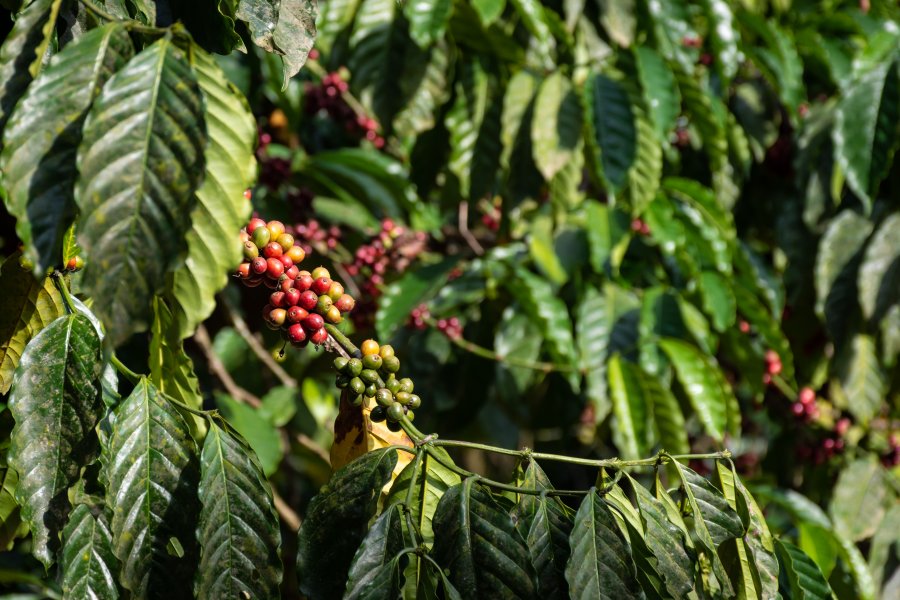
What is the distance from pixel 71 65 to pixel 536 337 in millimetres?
1541

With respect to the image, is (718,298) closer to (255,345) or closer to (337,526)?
(255,345)

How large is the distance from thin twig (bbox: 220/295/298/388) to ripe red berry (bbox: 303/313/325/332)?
107 centimetres

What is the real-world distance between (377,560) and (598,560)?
0.18m

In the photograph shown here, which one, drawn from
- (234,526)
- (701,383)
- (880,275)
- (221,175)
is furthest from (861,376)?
(221,175)

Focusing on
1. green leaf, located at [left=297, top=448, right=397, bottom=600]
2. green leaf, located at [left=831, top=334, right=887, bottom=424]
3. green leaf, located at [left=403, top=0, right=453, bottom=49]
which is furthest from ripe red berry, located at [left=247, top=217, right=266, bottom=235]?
green leaf, located at [left=831, top=334, right=887, bottom=424]

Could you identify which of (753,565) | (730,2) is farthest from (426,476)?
(730,2)

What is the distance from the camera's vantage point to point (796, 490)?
2.68 metres

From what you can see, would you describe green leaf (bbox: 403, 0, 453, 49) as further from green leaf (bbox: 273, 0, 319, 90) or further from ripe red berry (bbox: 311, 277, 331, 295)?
ripe red berry (bbox: 311, 277, 331, 295)

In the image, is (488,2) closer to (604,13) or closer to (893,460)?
(604,13)

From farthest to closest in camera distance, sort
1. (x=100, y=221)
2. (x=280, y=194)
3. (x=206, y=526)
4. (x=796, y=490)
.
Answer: (x=796, y=490), (x=280, y=194), (x=206, y=526), (x=100, y=221)

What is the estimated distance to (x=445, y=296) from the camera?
2043mm

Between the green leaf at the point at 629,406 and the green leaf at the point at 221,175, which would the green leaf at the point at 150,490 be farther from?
the green leaf at the point at 629,406

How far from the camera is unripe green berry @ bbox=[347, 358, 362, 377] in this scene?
2.85 ft

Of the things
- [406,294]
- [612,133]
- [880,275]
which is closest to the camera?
[612,133]
